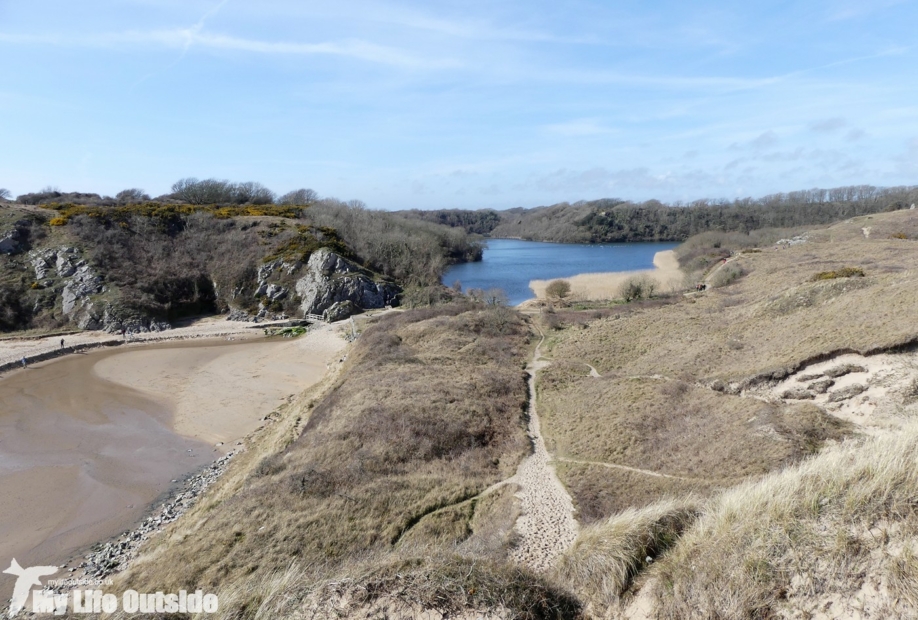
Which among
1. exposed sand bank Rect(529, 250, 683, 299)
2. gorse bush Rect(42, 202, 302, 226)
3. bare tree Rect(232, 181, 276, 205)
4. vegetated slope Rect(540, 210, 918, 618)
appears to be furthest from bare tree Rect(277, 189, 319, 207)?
vegetated slope Rect(540, 210, 918, 618)

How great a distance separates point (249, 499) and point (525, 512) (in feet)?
25.2

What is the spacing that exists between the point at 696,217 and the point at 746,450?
149625mm

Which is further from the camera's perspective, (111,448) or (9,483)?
(111,448)

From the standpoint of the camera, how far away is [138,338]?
42281mm

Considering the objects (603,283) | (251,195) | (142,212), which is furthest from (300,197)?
(603,283)

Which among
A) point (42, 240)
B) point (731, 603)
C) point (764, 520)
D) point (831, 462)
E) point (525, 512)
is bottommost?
point (525, 512)

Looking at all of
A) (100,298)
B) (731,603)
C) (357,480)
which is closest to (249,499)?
(357,480)

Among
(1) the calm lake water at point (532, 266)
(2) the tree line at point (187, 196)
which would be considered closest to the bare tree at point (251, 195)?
(2) the tree line at point (187, 196)

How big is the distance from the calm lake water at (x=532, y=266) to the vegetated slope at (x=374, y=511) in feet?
119

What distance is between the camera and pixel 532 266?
8962 cm

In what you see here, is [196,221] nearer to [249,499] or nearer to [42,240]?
[42,240]

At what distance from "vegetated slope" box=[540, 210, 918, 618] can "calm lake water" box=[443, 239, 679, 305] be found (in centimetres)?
3216

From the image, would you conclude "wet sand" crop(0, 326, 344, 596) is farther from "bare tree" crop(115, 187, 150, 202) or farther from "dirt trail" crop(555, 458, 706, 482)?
"bare tree" crop(115, 187, 150, 202)

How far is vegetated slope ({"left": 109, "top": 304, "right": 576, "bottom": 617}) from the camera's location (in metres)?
5.97
